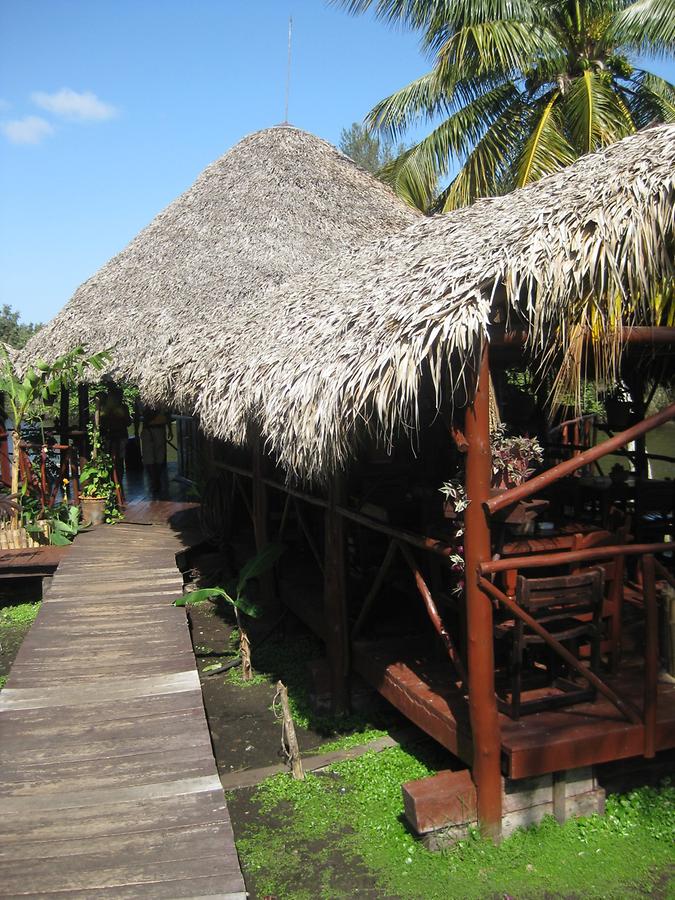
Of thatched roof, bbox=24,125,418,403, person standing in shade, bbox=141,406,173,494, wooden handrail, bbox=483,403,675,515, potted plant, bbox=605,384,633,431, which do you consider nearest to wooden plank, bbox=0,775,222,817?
wooden handrail, bbox=483,403,675,515

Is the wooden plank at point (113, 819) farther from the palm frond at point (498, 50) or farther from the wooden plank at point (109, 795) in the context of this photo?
the palm frond at point (498, 50)

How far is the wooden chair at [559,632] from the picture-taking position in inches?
146

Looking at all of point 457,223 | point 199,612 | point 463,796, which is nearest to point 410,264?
point 457,223

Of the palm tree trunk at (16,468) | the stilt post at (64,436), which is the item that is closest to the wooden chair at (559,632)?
the palm tree trunk at (16,468)

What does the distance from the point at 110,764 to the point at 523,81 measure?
35.9 ft

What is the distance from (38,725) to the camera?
4.59 m

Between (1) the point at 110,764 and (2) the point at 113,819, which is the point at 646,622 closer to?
(2) the point at 113,819

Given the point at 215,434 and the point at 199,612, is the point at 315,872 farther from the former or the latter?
the point at 199,612

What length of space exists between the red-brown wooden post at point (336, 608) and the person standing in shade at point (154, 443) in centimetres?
660

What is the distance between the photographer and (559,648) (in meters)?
3.61

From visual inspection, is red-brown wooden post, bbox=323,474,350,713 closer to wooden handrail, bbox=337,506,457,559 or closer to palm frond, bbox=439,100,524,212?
wooden handrail, bbox=337,506,457,559

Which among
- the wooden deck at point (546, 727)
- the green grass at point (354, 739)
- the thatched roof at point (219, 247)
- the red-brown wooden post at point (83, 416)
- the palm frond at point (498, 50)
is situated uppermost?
the palm frond at point (498, 50)

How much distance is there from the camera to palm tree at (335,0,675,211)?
33.4 ft

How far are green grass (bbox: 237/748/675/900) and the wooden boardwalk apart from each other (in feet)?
1.88
